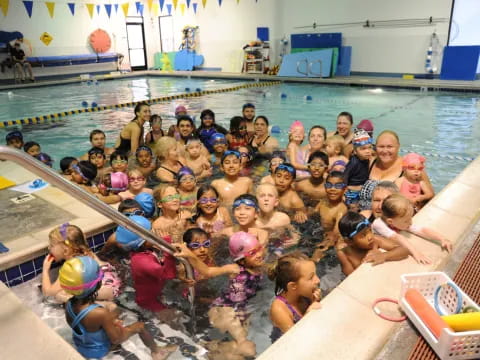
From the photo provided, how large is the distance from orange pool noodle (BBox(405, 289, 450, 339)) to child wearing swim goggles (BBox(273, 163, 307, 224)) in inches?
88.6

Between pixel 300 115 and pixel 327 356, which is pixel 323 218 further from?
pixel 300 115

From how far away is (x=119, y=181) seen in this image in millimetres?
4918

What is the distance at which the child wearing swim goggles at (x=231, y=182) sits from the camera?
488 centimetres

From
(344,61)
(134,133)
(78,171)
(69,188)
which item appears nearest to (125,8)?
(344,61)

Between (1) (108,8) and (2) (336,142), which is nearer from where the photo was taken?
(2) (336,142)

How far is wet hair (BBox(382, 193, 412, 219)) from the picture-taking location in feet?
10.4

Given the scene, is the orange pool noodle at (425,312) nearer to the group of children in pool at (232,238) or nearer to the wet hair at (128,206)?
the group of children in pool at (232,238)

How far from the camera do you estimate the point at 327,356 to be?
2.08m

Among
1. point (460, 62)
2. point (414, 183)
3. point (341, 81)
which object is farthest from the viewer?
point (341, 81)

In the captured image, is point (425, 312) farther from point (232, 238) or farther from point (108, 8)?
point (108, 8)

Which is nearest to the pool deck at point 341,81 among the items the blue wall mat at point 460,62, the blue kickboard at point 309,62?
the blue wall mat at point 460,62

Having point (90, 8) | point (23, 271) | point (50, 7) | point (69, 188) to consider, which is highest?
point (90, 8)

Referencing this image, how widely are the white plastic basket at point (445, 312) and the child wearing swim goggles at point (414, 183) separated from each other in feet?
6.15

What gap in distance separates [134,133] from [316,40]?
522 inches
